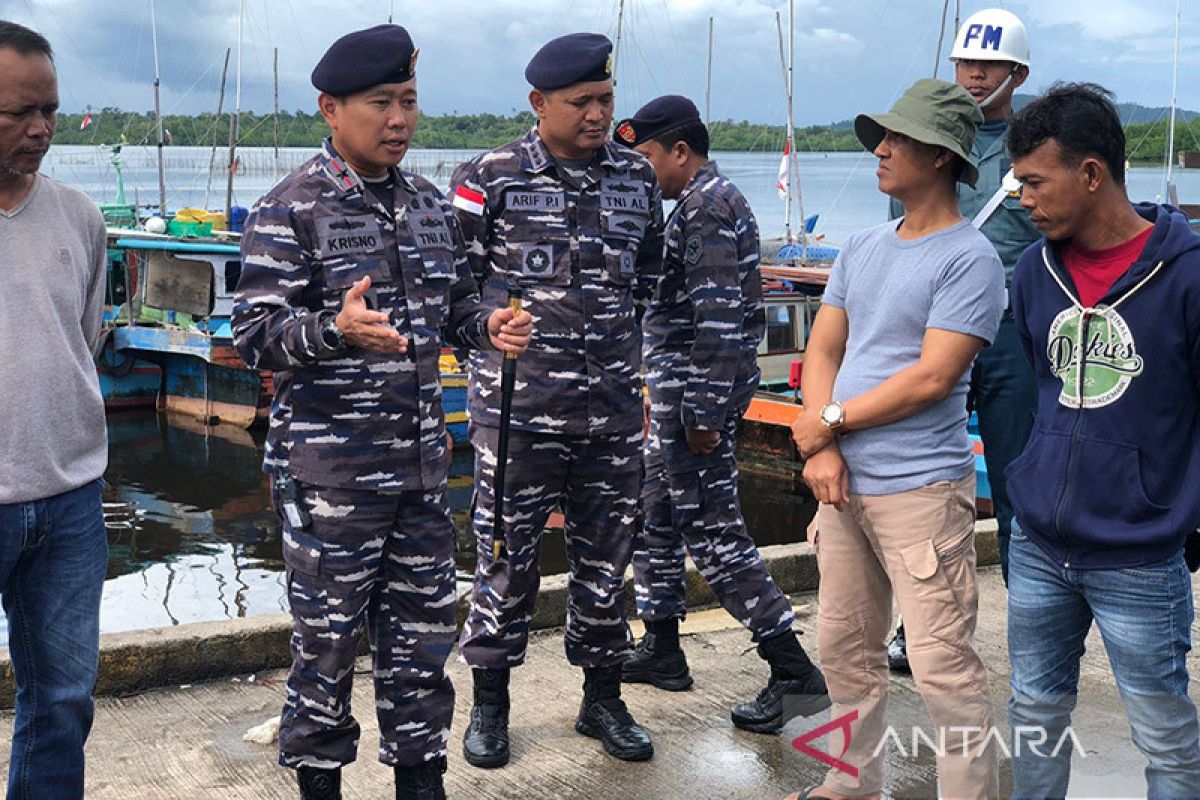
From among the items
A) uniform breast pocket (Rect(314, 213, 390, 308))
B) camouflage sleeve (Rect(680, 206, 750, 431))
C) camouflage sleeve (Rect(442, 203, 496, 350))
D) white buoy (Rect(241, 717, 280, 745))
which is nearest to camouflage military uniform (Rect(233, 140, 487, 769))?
uniform breast pocket (Rect(314, 213, 390, 308))

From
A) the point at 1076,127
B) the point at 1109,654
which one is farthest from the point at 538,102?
the point at 1109,654

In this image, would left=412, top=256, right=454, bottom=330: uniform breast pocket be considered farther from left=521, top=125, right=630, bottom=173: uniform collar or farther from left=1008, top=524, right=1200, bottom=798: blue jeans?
left=1008, top=524, right=1200, bottom=798: blue jeans

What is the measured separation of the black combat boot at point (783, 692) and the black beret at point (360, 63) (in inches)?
91.0

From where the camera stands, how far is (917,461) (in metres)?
3.37

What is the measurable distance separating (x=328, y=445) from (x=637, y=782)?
1.43 metres

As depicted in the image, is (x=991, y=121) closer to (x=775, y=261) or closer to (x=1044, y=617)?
(x=1044, y=617)

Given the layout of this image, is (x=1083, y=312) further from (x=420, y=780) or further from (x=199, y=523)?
(x=199, y=523)

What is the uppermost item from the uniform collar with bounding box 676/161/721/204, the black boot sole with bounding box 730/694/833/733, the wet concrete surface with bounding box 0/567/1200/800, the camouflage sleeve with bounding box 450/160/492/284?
the uniform collar with bounding box 676/161/721/204

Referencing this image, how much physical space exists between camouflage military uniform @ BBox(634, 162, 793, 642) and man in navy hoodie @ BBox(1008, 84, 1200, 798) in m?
1.41

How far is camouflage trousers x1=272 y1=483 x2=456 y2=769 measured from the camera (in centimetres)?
337

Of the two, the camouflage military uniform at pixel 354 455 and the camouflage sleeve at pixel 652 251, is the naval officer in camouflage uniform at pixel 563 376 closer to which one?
the camouflage sleeve at pixel 652 251

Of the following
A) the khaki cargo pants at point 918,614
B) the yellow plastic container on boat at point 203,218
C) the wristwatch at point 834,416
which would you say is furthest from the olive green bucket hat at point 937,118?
the yellow plastic container on boat at point 203,218

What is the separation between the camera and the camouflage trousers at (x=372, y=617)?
3.37 metres

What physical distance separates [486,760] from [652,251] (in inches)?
67.8
